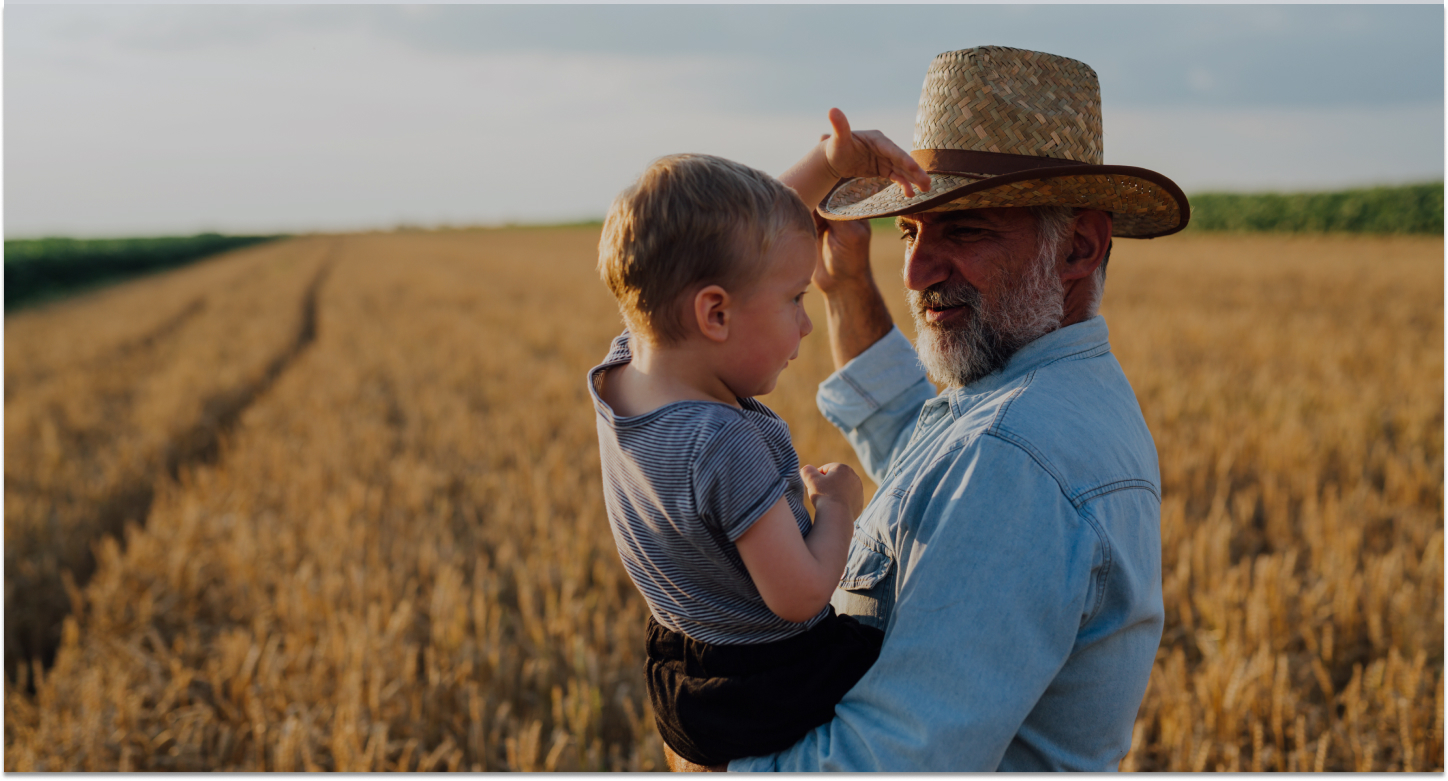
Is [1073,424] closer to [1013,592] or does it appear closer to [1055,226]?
[1013,592]

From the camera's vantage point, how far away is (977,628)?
4.03 feet

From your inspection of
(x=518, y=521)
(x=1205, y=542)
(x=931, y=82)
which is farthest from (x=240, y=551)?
(x=1205, y=542)

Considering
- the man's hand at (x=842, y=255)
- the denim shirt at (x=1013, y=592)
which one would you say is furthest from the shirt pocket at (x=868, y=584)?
the man's hand at (x=842, y=255)

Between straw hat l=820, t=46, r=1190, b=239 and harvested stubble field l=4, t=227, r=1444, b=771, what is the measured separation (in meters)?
1.80

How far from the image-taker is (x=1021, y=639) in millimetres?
1227

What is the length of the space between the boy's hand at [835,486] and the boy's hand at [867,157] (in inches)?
21.5

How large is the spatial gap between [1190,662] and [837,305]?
7.25 ft

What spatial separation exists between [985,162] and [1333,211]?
5335 cm

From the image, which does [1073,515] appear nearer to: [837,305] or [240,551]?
[837,305]

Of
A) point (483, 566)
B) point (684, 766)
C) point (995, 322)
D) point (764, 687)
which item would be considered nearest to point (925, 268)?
point (995, 322)

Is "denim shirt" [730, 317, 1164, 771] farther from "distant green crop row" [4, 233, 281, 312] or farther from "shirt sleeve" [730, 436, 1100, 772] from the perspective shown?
"distant green crop row" [4, 233, 281, 312]

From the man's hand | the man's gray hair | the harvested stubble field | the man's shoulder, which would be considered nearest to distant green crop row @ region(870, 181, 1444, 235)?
the harvested stubble field

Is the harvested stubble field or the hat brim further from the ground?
the hat brim

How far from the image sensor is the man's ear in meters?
1.78
